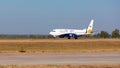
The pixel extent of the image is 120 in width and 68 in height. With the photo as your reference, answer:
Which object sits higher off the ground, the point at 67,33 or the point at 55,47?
the point at 67,33

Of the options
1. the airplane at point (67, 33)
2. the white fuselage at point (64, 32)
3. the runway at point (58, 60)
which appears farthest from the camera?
the airplane at point (67, 33)

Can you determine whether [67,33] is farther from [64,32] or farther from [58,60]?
[58,60]

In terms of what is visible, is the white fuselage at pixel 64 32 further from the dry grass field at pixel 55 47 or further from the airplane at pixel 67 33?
the dry grass field at pixel 55 47

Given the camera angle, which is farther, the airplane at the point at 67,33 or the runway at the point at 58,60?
the airplane at the point at 67,33

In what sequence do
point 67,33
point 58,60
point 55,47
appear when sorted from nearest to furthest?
point 58,60 → point 55,47 → point 67,33

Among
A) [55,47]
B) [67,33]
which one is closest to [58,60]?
[55,47]

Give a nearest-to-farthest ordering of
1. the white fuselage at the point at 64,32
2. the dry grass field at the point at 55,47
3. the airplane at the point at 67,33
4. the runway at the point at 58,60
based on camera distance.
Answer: the runway at the point at 58,60, the dry grass field at the point at 55,47, the white fuselage at the point at 64,32, the airplane at the point at 67,33

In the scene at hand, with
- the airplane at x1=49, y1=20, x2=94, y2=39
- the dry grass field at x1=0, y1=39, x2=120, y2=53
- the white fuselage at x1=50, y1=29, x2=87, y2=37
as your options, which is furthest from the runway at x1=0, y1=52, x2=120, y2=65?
the airplane at x1=49, y1=20, x2=94, y2=39

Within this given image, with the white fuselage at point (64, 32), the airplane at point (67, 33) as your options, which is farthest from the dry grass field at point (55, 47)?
the airplane at point (67, 33)

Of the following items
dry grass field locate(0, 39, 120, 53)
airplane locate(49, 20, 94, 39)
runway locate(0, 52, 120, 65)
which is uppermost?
airplane locate(49, 20, 94, 39)

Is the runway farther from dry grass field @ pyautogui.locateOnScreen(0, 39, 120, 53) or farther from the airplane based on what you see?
the airplane

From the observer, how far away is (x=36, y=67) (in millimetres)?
20609

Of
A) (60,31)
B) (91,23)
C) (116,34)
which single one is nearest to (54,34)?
(60,31)

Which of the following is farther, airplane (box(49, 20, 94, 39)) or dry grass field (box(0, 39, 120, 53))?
airplane (box(49, 20, 94, 39))
